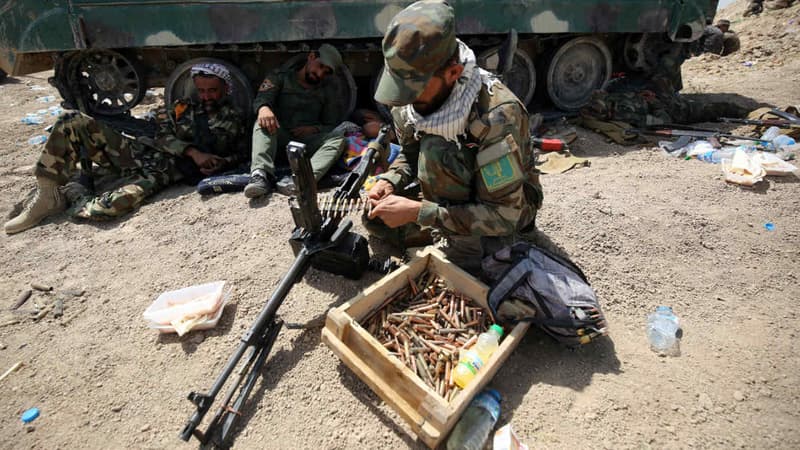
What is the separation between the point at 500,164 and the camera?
2447 millimetres

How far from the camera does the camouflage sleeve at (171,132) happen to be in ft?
16.8

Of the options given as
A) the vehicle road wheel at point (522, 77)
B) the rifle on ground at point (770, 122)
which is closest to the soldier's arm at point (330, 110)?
the vehicle road wheel at point (522, 77)

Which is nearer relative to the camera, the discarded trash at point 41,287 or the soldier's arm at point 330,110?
the discarded trash at point 41,287

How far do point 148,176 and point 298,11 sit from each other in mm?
2807

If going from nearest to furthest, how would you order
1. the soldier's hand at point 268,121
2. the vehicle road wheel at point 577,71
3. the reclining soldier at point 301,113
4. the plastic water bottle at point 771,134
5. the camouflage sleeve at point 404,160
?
the camouflage sleeve at point 404,160 < the reclining soldier at point 301,113 < the soldier's hand at point 268,121 < the plastic water bottle at point 771,134 < the vehicle road wheel at point 577,71

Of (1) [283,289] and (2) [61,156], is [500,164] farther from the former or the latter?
(2) [61,156]

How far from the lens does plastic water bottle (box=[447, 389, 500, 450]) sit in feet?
6.84

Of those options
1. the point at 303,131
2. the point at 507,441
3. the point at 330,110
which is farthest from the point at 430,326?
the point at 330,110

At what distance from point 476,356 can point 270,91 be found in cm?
447

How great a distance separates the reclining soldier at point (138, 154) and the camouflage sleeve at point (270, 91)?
32cm

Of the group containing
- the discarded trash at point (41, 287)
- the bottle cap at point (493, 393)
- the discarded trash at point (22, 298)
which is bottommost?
the discarded trash at point (22, 298)

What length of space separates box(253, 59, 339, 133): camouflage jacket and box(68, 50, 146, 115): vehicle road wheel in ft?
6.53

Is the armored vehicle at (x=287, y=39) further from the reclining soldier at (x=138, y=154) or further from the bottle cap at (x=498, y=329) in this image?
the bottle cap at (x=498, y=329)

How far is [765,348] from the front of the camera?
2645mm
